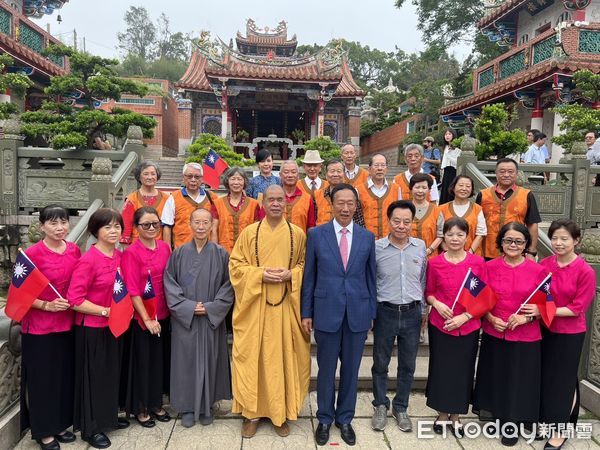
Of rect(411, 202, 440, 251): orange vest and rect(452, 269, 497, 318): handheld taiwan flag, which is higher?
rect(411, 202, 440, 251): orange vest

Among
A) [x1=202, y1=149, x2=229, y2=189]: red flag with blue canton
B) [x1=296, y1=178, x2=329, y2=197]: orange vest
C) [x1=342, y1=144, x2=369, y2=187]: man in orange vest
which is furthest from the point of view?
[x1=202, y1=149, x2=229, y2=189]: red flag with blue canton

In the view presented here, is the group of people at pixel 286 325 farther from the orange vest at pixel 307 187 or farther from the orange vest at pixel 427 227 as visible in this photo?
the orange vest at pixel 307 187

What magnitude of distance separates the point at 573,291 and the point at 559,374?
0.62 metres

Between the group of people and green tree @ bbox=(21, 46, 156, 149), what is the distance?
429 cm

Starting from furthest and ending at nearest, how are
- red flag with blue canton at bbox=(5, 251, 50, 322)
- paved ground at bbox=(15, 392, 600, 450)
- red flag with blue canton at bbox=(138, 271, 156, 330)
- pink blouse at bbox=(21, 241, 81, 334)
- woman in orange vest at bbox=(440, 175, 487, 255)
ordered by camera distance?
woman in orange vest at bbox=(440, 175, 487, 255), red flag with blue canton at bbox=(138, 271, 156, 330), paved ground at bbox=(15, 392, 600, 450), pink blouse at bbox=(21, 241, 81, 334), red flag with blue canton at bbox=(5, 251, 50, 322)

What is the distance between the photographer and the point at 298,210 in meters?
4.47

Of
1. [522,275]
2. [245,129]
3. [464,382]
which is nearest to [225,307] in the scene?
[464,382]

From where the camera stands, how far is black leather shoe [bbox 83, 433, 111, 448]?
3.09 m

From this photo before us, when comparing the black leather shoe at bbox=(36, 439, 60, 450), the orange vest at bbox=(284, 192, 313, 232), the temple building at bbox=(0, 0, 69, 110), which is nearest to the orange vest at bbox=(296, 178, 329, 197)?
the orange vest at bbox=(284, 192, 313, 232)

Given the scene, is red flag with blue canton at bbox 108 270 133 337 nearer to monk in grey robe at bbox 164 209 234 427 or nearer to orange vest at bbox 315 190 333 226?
monk in grey robe at bbox 164 209 234 427

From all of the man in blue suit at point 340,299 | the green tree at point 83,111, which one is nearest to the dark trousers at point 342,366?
the man in blue suit at point 340,299

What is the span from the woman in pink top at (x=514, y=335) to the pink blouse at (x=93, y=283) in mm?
2709

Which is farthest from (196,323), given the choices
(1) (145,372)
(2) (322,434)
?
(2) (322,434)

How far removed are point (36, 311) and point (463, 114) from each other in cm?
1490
